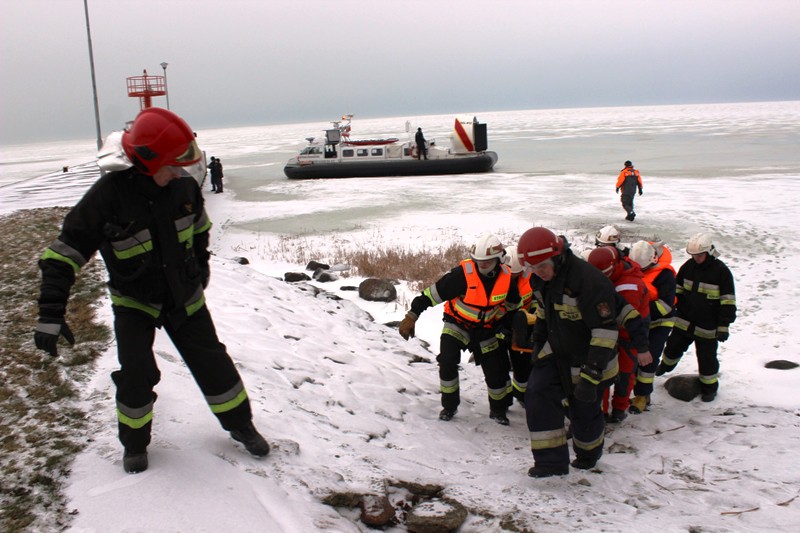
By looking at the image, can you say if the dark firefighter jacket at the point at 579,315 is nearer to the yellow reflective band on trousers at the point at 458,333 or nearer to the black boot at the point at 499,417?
the yellow reflective band on trousers at the point at 458,333

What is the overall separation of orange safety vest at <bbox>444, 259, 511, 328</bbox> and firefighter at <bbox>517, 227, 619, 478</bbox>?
61cm

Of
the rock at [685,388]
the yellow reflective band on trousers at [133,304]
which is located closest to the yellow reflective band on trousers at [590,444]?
the rock at [685,388]

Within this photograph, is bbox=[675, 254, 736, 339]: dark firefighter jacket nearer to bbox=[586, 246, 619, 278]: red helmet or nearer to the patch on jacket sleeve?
bbox=[586, 246, 619, 278]: red helmet

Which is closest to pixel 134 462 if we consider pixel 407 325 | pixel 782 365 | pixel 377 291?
pixel 407 325

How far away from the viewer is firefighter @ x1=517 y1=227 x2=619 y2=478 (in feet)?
12.1

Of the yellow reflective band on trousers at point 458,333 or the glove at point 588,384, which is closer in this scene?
the glove at point 588,384

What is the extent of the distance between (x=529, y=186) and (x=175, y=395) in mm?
17500

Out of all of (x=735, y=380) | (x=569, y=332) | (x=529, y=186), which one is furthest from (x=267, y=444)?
(x=529, y=186)

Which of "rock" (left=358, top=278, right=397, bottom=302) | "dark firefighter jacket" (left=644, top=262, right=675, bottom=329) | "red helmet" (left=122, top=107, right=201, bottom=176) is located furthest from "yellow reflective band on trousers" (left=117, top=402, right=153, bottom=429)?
"rock" (left=358, top=278, right=397, bottom=302)

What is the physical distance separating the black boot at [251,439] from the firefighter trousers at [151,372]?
57 mm

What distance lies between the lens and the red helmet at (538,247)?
143 inches

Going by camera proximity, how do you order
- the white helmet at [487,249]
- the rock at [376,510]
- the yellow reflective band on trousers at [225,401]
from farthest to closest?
1. the white helmet at [487,249]
2. the yellow reflective band on trousers at [225,401]
3. the rock at [376,510]

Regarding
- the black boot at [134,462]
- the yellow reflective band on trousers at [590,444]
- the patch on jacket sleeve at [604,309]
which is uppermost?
the patch on jacket sleeve at [604,309]

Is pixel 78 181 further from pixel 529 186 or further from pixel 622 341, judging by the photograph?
pixel 622 341
